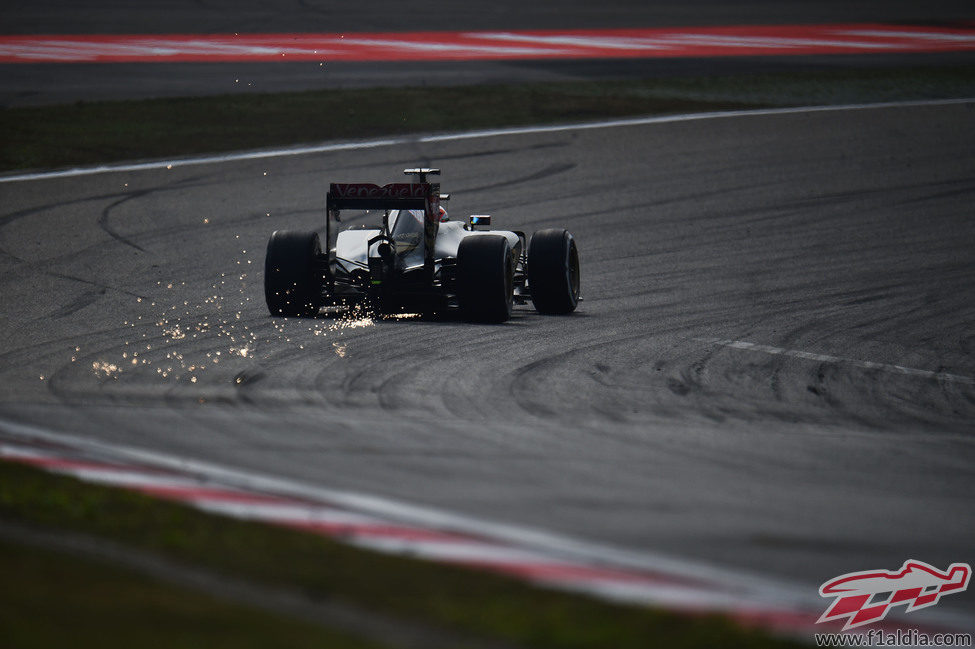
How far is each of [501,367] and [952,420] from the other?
318 centimetres

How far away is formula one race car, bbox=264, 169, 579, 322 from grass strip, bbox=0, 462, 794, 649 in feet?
20.0

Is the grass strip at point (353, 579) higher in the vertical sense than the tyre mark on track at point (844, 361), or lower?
higher

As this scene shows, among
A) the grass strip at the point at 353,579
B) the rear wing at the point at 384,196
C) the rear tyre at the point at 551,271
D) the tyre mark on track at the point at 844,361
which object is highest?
the rear wing at the point at 384,196

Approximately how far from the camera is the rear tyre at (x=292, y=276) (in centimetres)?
1212

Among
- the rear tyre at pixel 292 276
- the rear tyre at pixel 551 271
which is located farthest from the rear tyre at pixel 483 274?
the rear tyre at pixel 292 276

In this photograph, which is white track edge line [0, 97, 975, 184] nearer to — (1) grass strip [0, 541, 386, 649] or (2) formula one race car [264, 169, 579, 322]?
(2) formula one race car [264, 169, 579, 322]

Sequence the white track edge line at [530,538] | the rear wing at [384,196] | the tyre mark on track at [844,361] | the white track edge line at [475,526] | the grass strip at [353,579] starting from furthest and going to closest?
the rear wing at [384,196] < the tyre mark on track at [844,361] < the white track edge line at [475,526] < the white track edge line at [530,538] < the grass strip at [353,579]

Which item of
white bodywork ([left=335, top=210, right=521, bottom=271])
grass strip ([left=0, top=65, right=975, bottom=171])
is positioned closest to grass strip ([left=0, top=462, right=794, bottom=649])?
white bodywork ([left=335, top=210, right=521, bottom=271])

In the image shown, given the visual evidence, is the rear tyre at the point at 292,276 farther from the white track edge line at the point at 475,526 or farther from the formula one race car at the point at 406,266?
the white track edge line at the point at 475,526

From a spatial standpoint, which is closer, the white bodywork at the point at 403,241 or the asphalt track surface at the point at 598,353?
the asphalt track surface at the point at 598,353

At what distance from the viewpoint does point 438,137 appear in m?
23.1

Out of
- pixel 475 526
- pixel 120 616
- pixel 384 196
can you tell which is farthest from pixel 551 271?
pixel 120 616

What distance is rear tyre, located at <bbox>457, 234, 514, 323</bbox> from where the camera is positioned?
1190 centimetres

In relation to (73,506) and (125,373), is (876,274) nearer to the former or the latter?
(125,373)
